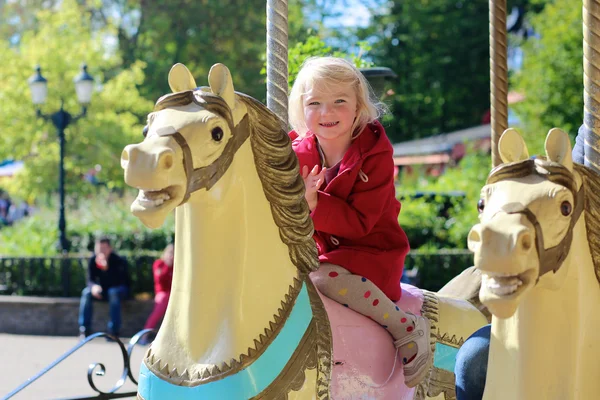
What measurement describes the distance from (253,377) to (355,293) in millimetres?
660

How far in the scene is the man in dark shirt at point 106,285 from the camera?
1135 centimetres

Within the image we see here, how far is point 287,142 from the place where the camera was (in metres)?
3.02

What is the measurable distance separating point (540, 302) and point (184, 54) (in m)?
24.5

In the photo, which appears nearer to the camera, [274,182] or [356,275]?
[274,182]

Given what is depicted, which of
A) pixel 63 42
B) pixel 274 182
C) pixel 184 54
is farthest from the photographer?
pixel 184 54

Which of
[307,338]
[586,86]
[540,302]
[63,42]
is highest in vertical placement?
[586,86]

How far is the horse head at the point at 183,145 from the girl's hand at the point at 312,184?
467 millimetres

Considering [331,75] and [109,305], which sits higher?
[331,75]

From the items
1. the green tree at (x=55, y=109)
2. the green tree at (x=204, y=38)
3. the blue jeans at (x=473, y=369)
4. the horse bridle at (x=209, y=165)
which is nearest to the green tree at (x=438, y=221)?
the green tree at (x=55, y=109)

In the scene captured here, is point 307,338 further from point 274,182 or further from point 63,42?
point 63,42

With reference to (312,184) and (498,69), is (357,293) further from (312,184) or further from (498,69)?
(498,69)

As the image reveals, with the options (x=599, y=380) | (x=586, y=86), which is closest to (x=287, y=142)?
(x=586, y=86)

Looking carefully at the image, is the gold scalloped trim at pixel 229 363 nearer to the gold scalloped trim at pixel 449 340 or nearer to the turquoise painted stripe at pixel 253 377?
the turquoise painted stripe at pixel 253 377

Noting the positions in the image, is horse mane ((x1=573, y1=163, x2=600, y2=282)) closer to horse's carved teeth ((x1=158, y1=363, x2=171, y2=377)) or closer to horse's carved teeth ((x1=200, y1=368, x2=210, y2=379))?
horse's carved teeth ((x1=200, y1=368, x2=210, y2=379))
